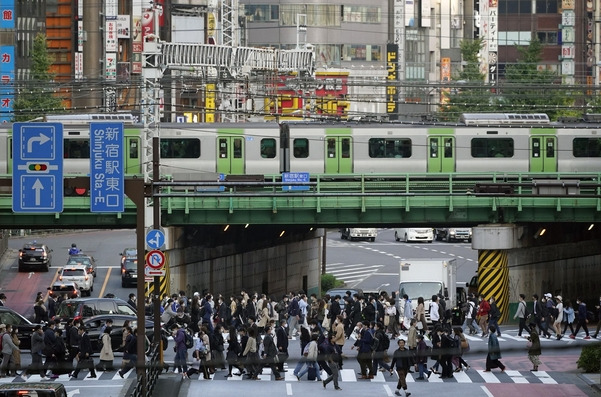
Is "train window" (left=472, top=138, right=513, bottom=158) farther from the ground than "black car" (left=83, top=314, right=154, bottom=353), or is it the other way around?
"train window" (left=472, top=138, right=513, bottom=158)

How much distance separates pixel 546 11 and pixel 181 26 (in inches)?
2025

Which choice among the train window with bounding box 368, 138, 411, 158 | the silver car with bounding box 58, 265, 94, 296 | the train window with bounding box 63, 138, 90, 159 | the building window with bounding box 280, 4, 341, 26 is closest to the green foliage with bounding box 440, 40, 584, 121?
the building window with bounding box 280, 4, 341, 26

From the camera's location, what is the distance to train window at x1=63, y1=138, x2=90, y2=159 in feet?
184

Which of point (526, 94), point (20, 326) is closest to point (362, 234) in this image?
point (526, 94)

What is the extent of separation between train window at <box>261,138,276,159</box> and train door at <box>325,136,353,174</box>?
6.93 ft

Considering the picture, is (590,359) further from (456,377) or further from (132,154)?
(132,154)

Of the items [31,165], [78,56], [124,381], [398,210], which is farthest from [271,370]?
[78,56]

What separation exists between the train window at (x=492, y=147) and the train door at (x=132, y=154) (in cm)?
1318

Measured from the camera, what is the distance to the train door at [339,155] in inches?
2227

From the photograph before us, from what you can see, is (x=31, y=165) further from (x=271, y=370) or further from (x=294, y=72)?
(x=294, y=72)

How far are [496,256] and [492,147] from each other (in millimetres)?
5383

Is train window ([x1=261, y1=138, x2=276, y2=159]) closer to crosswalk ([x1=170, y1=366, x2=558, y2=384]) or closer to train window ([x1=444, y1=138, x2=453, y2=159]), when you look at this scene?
train window ([x1=444, y1=138, x2=453, y2=159])

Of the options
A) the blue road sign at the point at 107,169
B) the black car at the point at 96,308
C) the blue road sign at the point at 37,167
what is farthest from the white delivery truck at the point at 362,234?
the blue road sign at the point at 37,167

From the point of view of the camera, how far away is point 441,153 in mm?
57094
